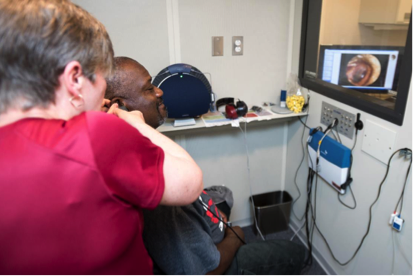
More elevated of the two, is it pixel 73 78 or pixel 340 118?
pixel 73 78

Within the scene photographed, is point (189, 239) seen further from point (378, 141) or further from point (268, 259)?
point (378, 141)

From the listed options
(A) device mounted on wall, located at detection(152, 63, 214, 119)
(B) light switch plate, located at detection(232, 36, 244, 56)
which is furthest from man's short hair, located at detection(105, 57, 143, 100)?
(B) light switch plate, located at detection(232, 36, 244, 56)

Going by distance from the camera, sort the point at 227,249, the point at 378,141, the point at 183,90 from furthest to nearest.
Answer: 1. the point at 183,90
2. the point at 378,141
3. the point at 227,249

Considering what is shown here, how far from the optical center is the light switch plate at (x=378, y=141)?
131 cm

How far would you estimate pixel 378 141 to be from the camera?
4.51 ft

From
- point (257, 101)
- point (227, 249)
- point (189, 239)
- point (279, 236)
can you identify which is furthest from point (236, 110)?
point (279, 236)

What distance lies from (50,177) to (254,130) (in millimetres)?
1686

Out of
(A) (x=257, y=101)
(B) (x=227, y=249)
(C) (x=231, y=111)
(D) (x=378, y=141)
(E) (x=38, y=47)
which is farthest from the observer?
(A) (x=257, y=101)

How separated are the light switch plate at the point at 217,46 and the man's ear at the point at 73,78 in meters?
1.32

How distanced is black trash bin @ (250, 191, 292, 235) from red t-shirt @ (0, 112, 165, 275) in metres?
1.67

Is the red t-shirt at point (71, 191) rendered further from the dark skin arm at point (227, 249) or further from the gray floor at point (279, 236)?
the gray floor at point (279, 236)

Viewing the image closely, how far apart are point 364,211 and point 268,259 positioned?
1.90 ft

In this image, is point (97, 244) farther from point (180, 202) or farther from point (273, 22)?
point (273, 22)

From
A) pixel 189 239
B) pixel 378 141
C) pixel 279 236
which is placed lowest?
pixel 279 236
